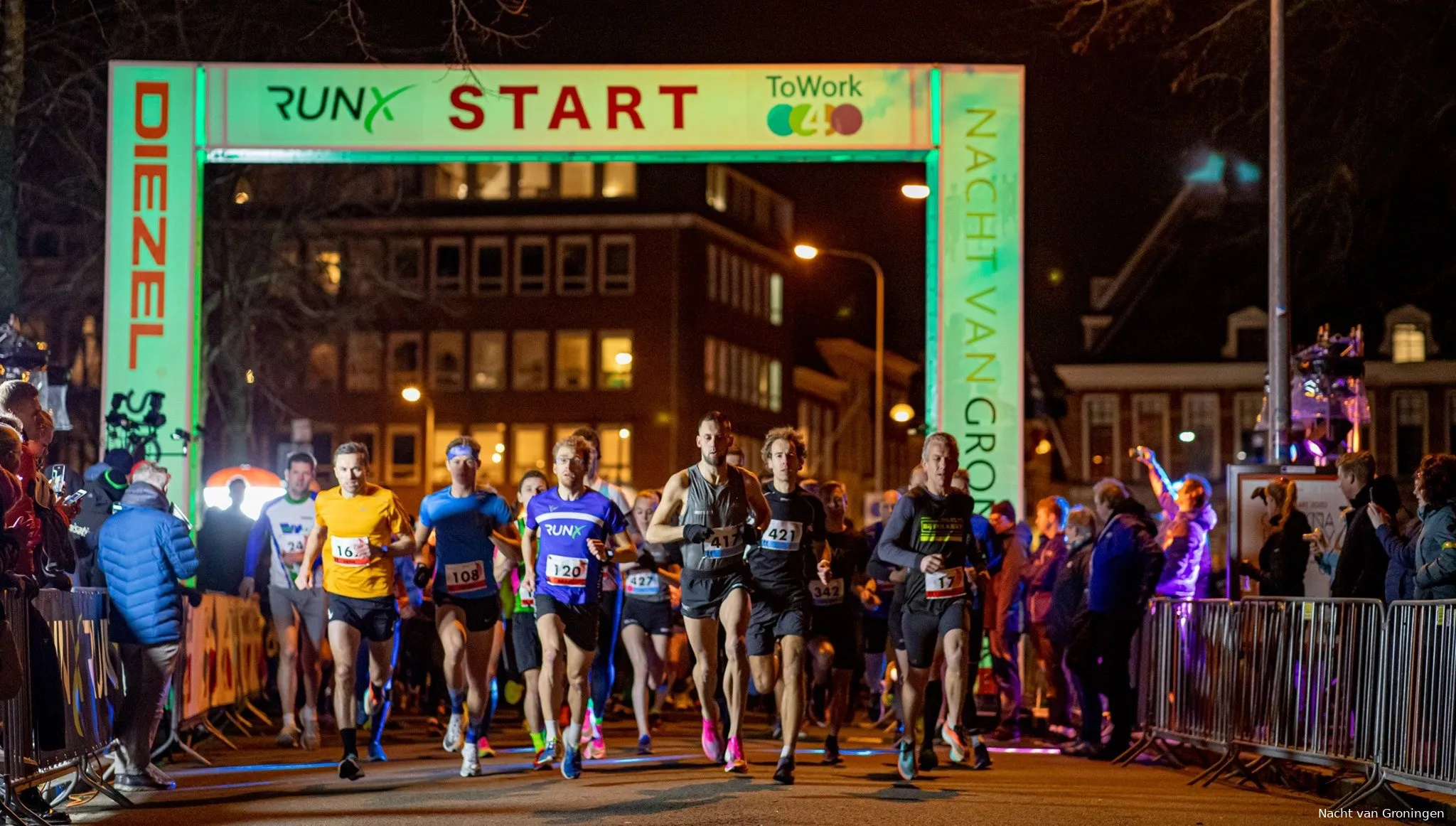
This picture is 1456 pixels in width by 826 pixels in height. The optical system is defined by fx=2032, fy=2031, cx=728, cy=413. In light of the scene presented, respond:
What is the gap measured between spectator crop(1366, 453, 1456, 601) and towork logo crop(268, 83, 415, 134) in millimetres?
10132

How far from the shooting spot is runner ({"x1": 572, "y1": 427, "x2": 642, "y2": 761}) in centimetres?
1331

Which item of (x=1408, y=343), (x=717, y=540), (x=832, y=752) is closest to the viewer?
(x=717, y=540)

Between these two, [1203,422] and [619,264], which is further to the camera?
[619,264]

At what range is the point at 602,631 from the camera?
582 inches

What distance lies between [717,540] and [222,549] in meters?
6.33

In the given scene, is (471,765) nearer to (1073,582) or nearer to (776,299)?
(1073,582)

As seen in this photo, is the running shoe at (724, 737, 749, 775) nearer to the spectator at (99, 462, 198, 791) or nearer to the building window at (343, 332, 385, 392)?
the spectator at (99, 462, 198, 791)

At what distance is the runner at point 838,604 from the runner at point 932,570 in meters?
1.33

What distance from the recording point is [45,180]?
3064cm

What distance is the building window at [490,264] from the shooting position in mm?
76062

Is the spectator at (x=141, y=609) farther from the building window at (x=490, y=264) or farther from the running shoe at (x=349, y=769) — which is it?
the building window at (x=490, y=264)

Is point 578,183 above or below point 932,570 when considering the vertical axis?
above

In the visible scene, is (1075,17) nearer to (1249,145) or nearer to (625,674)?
(1249,145)

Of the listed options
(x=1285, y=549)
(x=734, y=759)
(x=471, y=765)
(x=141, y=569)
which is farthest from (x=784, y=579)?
(x=1285, y=549)
